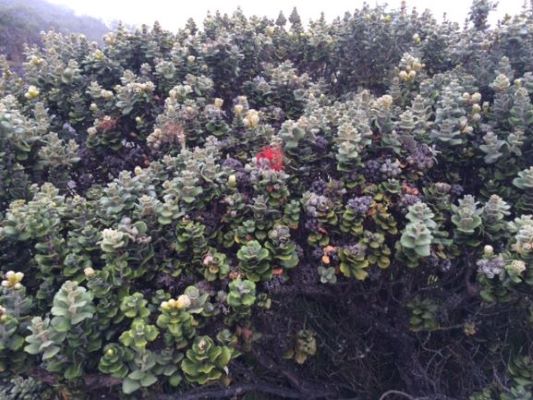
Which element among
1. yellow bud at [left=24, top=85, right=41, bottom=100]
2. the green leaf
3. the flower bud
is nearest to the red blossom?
the flower bud

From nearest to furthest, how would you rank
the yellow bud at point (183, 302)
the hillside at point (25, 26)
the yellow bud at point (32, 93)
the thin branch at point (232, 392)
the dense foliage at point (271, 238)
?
the yellow bud at point (183, 302), the dense foliage at point (271, 238), the thin branch at point (232, 392), the yellow bud at point (32, 93), the hillside at point (25, 26)

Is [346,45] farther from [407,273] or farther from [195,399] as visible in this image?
[195,399]

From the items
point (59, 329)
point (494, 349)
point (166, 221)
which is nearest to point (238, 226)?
point (166, 221)

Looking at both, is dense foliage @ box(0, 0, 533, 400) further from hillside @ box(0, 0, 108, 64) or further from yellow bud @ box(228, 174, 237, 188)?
hillside @ box(0, 0, 108, 64)

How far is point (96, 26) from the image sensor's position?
677 inches

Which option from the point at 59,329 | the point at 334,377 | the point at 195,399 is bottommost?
the point at 334,377

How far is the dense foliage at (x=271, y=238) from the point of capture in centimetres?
206

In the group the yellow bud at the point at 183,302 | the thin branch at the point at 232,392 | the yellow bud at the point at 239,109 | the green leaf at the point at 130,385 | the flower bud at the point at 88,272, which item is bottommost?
the thin branch at the point at 232,392

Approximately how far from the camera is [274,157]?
2.44m

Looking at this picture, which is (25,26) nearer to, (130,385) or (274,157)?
(274,157)

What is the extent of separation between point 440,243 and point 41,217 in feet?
6.07

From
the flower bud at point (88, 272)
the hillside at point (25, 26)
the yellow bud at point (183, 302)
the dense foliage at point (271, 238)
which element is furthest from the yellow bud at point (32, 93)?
the hillside at point (25, 26)

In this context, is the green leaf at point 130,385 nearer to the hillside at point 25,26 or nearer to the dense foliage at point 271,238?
the dense foliage at point 271,238

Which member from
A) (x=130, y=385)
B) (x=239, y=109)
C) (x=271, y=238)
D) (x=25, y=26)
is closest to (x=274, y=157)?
(x=271, y=238)
